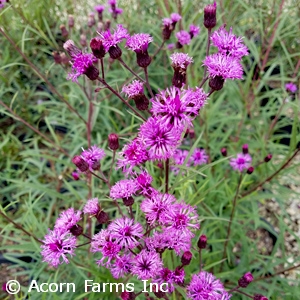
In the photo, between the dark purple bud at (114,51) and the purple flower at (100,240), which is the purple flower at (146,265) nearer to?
the purple flower at (100,240)

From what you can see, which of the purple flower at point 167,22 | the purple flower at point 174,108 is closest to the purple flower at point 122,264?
the purple flower at point 174,108

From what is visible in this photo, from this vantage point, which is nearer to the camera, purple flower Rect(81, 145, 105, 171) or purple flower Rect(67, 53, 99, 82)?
purple flower Rect(67, 53, 99, 82)

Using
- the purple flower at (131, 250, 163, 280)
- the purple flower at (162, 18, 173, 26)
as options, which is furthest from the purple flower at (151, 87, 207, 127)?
the purple flower at (162, 18, 173, 26)

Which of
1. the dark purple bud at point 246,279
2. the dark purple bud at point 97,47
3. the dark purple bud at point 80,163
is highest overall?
the dark purple bud at point 97,47

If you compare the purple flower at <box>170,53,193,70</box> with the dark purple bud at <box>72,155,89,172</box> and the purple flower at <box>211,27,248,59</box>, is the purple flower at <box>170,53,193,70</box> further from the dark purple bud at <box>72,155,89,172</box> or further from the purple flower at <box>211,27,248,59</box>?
the dark purple bud at <box>72,155,89,172</box>

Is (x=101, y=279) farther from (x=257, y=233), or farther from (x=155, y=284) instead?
(x=257, y=233)

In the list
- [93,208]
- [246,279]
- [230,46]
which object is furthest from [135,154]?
[246,279]

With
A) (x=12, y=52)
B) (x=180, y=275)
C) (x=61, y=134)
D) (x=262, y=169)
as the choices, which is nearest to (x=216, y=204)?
(x=262, y=169)
